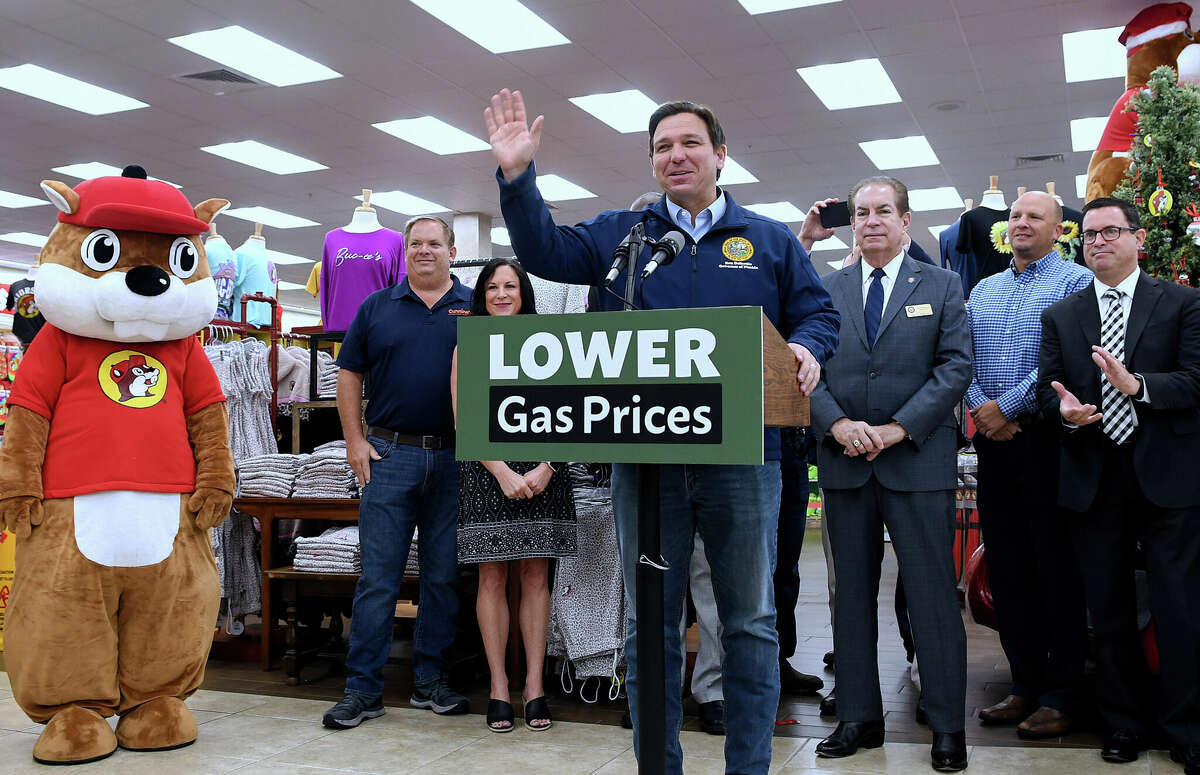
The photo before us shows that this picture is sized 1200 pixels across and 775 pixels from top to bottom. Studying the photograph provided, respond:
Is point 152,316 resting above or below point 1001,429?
above

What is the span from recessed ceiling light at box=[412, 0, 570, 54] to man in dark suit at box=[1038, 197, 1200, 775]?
17.3ft

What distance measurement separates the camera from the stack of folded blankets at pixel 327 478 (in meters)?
4.12

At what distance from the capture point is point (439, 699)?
3498 mm

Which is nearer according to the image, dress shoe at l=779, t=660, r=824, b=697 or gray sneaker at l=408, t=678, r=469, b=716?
gray sneaker at l=408, t=678, r=469, b=716

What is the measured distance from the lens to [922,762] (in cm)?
283

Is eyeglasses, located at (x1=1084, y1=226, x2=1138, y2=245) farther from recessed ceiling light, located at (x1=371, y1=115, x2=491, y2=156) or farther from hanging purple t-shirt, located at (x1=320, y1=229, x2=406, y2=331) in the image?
recessed ceiling light, located at (x1=371, y1=115, x2=491, y2=156)

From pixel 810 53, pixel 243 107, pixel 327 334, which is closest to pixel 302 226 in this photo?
pixel 243 107

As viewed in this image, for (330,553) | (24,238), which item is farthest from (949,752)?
(24,238)

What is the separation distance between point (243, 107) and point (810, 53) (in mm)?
4938

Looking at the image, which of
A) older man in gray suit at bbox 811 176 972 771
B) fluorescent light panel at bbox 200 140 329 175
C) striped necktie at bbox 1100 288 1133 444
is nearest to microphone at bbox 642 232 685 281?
older man in gray suit at bbox 811 176 972 771

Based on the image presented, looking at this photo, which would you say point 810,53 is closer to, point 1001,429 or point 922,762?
point 1001,429

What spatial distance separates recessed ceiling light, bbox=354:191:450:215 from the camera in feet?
41.4

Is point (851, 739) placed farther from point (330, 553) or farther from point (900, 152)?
point (900, 152)

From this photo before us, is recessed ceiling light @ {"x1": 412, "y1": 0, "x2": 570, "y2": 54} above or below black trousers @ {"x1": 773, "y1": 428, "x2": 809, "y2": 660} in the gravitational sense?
above
